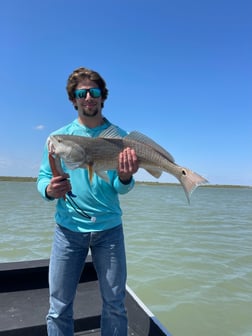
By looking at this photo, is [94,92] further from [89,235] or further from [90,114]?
[89,235]

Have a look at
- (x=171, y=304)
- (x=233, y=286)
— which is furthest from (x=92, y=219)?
(x=233, y=286)

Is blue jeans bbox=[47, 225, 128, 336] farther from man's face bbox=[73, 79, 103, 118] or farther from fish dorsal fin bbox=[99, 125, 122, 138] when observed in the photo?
man's face bbox=[73, 79, 103, 118]

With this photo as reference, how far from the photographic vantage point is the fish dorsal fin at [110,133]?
9.73 ft

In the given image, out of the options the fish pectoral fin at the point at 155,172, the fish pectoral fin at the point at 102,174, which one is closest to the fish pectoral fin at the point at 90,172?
the fish pectoral fin at the point at 102,174

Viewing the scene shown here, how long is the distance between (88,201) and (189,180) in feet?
3.03

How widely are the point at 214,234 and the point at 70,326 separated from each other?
14012 mm

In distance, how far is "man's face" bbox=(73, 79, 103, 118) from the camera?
119 inches

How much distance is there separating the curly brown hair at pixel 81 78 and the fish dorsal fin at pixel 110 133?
1.33 ft

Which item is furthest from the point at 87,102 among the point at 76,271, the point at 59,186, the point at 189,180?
the point at 76,271

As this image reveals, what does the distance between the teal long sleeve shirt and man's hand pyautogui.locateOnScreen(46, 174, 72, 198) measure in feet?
0.69

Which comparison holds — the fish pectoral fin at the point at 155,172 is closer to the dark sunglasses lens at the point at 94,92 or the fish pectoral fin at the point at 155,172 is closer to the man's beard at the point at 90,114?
the man's beard at the point at 90,114

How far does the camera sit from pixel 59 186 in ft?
8.98

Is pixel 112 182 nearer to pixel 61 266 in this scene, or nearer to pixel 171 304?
pixel 61 266

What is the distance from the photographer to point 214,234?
53.1ft
